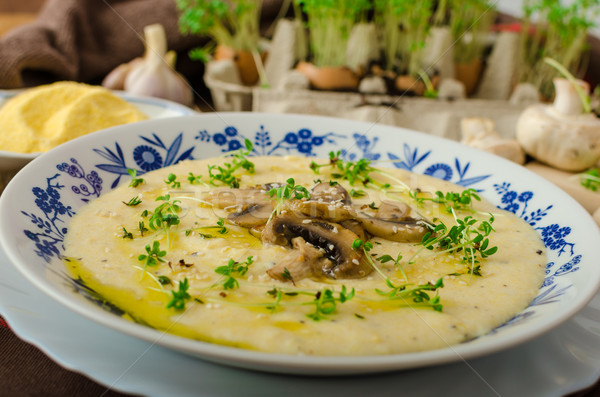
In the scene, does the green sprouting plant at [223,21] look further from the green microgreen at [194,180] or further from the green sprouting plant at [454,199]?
the green sprouting plant at [454,199]

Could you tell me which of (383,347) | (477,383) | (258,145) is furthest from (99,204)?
(477,383)

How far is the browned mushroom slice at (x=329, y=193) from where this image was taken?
2459mm

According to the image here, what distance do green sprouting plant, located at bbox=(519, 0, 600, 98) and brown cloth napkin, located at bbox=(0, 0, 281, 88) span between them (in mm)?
2639

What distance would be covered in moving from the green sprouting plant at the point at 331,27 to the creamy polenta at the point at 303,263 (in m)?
2.48

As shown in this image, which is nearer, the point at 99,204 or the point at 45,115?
the point at 99,204

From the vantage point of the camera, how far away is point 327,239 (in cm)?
217

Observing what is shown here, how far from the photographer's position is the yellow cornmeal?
10.9ft

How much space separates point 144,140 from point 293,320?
1.62m

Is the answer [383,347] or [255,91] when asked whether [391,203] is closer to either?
[383,347]

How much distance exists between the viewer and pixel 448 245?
7.57 feet

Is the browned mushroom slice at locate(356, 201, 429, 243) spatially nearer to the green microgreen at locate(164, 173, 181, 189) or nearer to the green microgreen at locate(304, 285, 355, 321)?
the green microgreen at locate(304, 285, 355, 321)

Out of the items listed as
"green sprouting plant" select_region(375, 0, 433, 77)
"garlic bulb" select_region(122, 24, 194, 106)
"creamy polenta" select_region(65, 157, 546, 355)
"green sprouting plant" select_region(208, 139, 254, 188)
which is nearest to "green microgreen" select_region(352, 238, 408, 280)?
"creamy polenta" select_region(65, 157, 546, 355)

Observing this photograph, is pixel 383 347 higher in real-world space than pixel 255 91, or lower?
higher

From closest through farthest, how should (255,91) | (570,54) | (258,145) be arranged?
1. (258,145)
2. (255,91)
3. (570,54)
